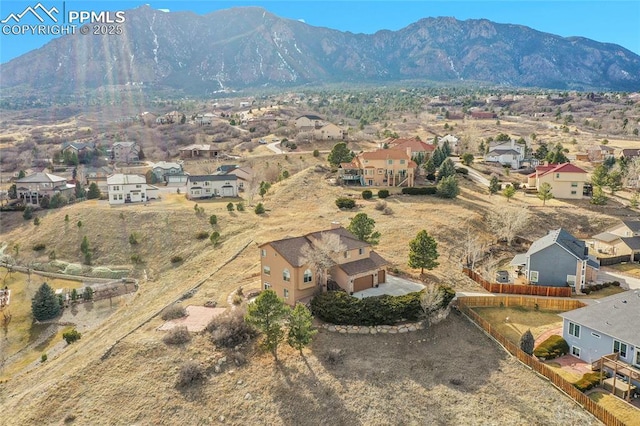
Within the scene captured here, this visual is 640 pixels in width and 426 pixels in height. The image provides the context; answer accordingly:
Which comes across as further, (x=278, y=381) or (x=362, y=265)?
(x=362, y=265)

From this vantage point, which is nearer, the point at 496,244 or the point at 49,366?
the point at 49,366

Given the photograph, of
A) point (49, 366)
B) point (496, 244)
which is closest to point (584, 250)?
point (496, 244)

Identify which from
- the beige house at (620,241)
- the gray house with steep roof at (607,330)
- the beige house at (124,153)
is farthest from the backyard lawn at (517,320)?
the beige house at (124,153)

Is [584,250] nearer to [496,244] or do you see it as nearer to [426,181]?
[496,244]

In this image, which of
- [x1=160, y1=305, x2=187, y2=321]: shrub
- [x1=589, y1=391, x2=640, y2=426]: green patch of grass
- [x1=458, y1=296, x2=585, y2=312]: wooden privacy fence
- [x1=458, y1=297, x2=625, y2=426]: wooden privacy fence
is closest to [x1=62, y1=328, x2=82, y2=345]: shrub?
[x1=160, y1=305, x2=187, y2=321]: shrub

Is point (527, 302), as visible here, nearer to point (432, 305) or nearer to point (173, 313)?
point (432, 305)

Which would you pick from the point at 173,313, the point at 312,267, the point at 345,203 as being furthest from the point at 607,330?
the point at 345,203
